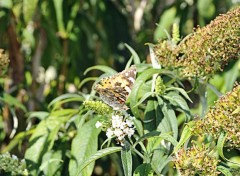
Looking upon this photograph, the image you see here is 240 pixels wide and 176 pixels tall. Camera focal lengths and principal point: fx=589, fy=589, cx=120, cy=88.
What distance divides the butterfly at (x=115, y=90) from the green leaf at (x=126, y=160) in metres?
0.08

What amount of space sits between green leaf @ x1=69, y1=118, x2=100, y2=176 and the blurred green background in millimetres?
682

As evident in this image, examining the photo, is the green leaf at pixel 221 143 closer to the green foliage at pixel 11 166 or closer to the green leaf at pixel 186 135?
the green leaf at pixel 186 135

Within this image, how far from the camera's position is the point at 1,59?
4.38ft

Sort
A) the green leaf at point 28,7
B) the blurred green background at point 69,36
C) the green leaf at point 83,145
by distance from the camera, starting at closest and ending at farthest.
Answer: the green leaf at point 83,145
the green leaf at point 28,7
the blurred green background at point 69,36

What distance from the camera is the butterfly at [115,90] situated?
1.12m

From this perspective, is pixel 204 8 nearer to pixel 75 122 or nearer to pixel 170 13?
pixel 170 13

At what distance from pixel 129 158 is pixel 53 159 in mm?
305

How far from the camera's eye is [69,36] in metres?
2.25

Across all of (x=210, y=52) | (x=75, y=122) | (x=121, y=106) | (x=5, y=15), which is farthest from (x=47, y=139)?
(x=5, y=15)

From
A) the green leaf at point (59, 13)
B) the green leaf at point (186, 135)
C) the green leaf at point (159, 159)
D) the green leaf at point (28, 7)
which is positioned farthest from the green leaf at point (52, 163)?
the green leaf at point (59, 13)

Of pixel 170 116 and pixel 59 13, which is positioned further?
pixel 59 13

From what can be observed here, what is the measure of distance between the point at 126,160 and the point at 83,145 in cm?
28

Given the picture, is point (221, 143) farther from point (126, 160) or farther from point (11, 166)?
point (11, 166)

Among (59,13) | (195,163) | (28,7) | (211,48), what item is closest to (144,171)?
(195,163)
